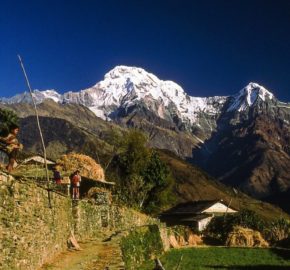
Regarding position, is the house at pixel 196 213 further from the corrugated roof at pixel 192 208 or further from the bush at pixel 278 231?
the bush at pixel 278 231

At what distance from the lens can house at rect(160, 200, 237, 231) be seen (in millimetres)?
91250

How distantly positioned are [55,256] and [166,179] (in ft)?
194

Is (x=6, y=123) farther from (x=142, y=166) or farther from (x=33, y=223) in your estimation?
(x=142, y=166)

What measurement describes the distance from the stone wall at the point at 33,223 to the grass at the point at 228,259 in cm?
851

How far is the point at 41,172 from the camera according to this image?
1219 inches

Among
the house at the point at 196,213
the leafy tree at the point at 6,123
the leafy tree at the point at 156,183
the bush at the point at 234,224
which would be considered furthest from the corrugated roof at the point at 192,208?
the leafy tree at the point at 6,123

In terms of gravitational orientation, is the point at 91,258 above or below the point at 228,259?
above

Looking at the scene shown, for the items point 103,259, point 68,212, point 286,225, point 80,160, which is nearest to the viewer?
point 103,259

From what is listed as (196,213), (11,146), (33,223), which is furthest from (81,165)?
(196,213)

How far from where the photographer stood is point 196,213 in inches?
3706

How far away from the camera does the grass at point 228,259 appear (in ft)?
123

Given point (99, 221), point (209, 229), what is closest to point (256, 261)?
point (99, 221)

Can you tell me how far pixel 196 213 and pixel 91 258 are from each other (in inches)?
2994

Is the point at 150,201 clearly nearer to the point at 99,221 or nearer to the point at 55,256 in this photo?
the point at 99,221
